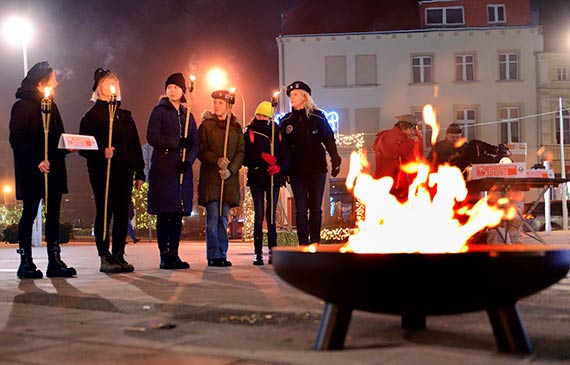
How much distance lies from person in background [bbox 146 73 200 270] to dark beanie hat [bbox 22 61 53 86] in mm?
1256

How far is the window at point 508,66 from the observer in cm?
4019

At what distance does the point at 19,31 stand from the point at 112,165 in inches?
651

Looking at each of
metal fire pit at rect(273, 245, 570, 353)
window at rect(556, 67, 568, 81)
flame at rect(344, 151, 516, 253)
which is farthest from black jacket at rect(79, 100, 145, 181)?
window at rect(556, 67, 568, 81)

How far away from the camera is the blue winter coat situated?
8.59 m

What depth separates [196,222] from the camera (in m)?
40.8

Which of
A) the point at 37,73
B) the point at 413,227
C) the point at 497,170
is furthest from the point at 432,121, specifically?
the point at 497,170

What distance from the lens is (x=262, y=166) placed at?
9.41 metres

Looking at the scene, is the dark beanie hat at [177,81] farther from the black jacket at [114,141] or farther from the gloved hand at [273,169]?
the gloved hand at [273,169]

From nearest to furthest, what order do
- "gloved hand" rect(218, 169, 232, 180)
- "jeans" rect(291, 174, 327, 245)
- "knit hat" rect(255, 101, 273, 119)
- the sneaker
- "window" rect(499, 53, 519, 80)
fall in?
the sneaker, "jeans" rect(291, 174, 327, 245), "gloved hand" rect(218, 169, 232, 180), "knit hat" rect(255, 101, 273, 119), "window" rect(499, 53, 519, 80)

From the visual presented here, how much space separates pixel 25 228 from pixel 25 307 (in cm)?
239

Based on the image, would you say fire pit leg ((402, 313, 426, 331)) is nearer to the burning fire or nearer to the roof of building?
the burning fire

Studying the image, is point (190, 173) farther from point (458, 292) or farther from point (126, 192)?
point (458, 292)

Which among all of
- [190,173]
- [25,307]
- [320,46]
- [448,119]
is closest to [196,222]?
[320,46]

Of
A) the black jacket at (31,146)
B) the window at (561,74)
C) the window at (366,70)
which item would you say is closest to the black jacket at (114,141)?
the black jacket at (31,146)
